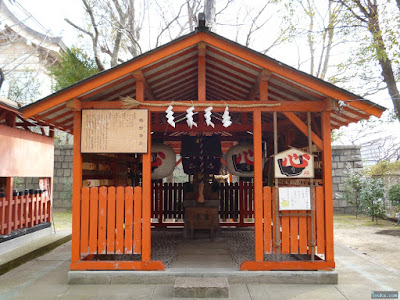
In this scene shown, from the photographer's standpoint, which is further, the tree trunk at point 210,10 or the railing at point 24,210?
the tree trunk at point 210,10

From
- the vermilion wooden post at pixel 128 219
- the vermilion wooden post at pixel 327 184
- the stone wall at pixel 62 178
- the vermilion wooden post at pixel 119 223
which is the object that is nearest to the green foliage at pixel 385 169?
the vermilion wooden post at pixel 327 184

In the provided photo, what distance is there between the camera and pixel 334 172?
55.2 feet

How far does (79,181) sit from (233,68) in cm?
384

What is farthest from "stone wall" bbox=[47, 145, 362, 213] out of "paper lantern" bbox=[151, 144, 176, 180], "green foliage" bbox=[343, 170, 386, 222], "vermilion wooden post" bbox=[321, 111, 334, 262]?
"vermilion wooden post" bbox=[321, 111, 334, 262]

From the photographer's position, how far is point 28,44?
66.1 ft

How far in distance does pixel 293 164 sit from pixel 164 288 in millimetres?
3277

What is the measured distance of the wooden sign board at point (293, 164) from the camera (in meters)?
6.13

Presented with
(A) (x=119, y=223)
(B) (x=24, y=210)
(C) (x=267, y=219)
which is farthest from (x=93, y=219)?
(B) (x=24, y=210)

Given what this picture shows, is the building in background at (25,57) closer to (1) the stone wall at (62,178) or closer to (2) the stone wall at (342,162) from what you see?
(1) the stone wall at (62,178)

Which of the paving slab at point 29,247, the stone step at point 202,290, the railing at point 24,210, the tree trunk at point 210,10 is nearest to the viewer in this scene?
the stone step at point 202,290

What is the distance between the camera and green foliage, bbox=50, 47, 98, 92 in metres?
15.1

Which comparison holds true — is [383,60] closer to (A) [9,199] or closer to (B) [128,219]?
(B) [128,219]

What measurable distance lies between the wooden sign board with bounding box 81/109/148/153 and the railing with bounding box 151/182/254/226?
551cm

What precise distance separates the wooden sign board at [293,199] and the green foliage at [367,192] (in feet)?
29.9
